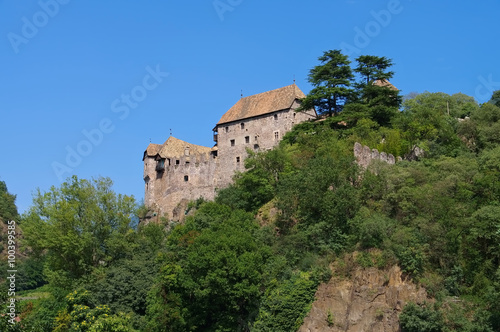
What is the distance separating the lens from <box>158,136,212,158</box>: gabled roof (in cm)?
6756

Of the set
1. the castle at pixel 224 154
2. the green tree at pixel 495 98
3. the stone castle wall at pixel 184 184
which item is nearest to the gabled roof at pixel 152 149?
the castle at pixel 224 154

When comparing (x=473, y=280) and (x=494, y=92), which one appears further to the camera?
(x=494, y=92)

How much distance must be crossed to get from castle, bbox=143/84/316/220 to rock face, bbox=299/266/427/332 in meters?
26.4

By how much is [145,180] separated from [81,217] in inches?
726

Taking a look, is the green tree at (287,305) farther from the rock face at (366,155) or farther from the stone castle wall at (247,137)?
the stone castle wall at (247,137)

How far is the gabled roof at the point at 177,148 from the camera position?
2660 inches

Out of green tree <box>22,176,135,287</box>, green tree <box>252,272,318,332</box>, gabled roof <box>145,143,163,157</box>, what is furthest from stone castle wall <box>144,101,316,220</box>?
green tree <box>252,272,318,332</box>

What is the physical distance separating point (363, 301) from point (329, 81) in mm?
28421

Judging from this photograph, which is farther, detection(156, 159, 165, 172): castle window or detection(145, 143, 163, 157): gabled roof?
detection(145, 143, 163, 157): gabled roof

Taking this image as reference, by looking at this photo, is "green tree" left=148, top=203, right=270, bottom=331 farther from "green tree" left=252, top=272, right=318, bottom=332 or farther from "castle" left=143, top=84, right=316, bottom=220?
"castle" left=143, top=84, right=316, bottom=220

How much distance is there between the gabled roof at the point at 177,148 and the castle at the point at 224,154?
64 centimetres

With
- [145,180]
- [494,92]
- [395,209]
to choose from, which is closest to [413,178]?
[395,209]

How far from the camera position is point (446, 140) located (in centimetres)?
4878

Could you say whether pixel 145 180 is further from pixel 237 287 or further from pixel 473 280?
pixel 473 280
